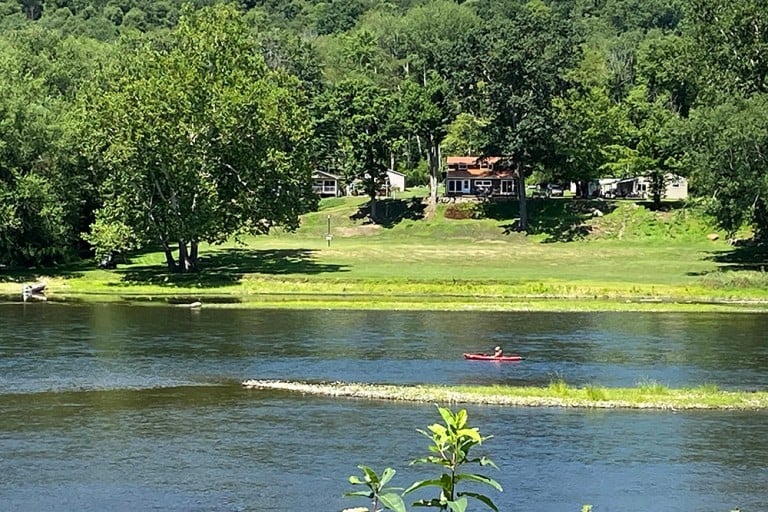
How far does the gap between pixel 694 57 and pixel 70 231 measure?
56.8 meters

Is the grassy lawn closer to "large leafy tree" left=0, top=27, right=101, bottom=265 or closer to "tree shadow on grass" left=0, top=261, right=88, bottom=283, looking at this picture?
"tree shadow on grass" left=0, top=261, right=88, bottom=283

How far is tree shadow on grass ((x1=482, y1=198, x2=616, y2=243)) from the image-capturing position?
127625mm

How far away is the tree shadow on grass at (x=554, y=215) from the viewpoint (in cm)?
12762

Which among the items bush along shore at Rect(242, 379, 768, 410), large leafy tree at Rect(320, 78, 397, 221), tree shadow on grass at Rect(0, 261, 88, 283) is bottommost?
bush along shore at Rect(242, 379, 768, 410)

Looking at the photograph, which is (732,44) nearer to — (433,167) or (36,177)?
(433,167)

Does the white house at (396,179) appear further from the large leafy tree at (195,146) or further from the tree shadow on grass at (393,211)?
the large leafy tree at (195,146)

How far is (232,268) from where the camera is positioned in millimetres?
100312

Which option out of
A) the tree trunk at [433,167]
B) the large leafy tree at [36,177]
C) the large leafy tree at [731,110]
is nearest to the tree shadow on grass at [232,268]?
the large leafy tree at [36,177]

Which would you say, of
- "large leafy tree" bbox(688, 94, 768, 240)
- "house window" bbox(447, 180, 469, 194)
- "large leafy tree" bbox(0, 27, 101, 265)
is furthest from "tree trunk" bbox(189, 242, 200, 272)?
"house window" bbox(447, 180, 469, 194)

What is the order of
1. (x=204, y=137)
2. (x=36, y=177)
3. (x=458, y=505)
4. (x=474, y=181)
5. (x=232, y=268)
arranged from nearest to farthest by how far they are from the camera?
(x=458, y=505) → (x=36, y=177) → (x=204, y=137) → (x=232, y=268) → (x=474, y=181)

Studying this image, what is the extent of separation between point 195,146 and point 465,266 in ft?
82.7

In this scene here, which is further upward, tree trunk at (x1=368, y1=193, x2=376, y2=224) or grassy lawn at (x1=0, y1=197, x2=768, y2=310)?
tree trunk at (x1=368, y1=193, x2=376, y2=224)

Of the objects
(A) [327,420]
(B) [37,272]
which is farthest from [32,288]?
(A) [327,420]

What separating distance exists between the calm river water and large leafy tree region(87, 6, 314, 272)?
89.4 ft
